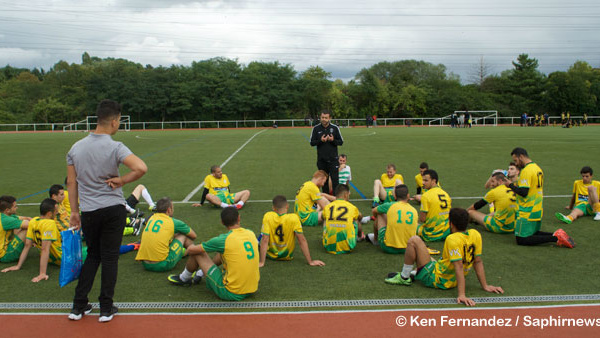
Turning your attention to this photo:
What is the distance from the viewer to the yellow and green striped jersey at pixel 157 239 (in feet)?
18.0

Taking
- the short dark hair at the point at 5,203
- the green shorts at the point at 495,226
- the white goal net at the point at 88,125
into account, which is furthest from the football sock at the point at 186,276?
the white goal net at the point at 88,125

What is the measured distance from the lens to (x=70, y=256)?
16.3 ft

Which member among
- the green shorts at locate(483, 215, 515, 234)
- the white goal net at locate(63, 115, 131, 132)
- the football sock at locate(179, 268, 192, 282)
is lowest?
the football sock at locate(179, 268, 192, 282)

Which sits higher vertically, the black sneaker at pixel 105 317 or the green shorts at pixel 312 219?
the green shorts at pixel 312 219

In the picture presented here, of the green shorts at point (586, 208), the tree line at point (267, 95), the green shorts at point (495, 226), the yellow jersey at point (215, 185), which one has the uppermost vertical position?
the tree line at point (267, 95)

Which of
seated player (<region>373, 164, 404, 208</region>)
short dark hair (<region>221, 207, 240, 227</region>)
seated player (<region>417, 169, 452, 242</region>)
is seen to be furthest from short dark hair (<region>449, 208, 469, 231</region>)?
seated player (<region>373, 164, 404, 208</region>)

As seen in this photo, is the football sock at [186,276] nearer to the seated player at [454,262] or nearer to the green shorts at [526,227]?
the seated player at [454,262]

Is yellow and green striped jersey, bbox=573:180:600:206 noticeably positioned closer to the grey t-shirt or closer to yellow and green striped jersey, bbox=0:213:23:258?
the grey t-shirt

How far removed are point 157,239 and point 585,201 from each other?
783 centimetres

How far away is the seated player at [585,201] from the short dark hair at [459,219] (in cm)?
426

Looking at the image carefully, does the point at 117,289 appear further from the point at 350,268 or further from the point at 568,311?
the point at 568,311

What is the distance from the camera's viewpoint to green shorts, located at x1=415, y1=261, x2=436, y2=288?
16.2 ft

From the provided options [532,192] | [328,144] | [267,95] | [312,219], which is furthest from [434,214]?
[267,95]

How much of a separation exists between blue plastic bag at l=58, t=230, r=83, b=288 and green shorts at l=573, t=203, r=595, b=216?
848 centimetres
